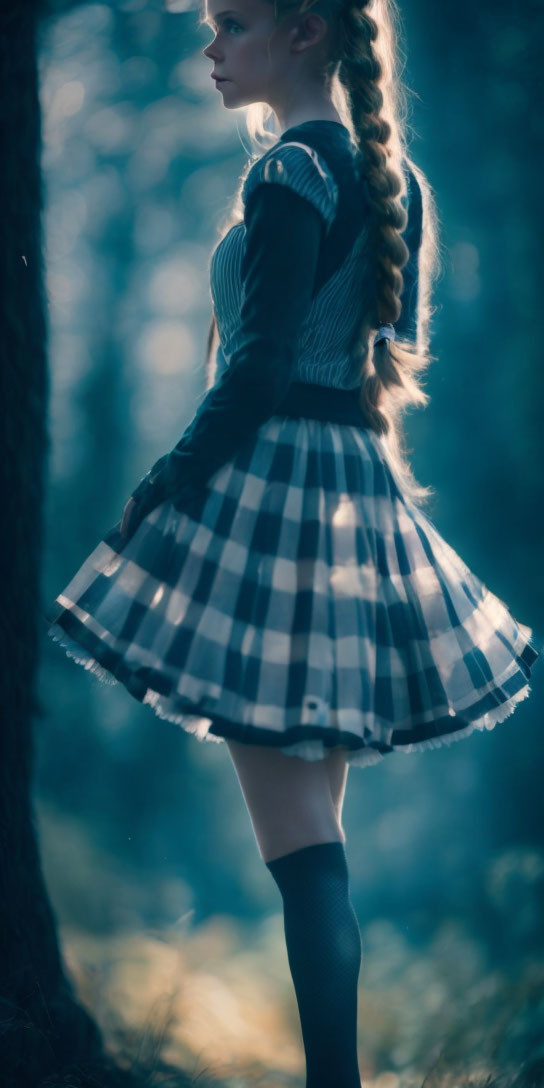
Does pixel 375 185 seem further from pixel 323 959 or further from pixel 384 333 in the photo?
pixel 323 959

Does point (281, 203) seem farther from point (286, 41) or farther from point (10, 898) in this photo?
point (10, 898)

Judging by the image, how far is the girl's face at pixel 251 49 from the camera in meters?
0.96

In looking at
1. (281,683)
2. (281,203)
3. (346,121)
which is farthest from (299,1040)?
(346,121)

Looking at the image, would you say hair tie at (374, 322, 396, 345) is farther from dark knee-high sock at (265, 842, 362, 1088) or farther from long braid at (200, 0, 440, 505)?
dark knee-high sock at (265, 842, 362, 1088)

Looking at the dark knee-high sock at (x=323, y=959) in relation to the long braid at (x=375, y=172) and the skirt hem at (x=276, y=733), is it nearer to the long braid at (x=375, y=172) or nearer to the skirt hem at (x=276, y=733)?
the skirt hem at (x=276, y=733)

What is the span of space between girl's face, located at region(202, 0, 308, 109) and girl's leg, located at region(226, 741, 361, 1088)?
702 mm

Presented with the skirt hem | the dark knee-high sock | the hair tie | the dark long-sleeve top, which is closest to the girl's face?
the dark long-sleeve top

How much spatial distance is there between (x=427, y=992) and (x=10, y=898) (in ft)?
1.99

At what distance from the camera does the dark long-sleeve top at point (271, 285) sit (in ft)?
2.73

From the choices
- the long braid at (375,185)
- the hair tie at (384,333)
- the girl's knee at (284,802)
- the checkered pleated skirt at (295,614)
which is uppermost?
the long braid at (375,185)

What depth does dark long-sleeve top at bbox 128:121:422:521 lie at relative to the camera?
833mm

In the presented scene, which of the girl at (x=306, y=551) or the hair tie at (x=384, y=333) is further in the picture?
the hair tie at (x=384, y=333)

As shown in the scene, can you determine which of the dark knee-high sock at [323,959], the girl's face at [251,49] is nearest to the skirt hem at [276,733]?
the dark knee-high sock at [323,959]

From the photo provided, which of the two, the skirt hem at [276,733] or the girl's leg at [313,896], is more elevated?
the skirt hem at [276,733]
